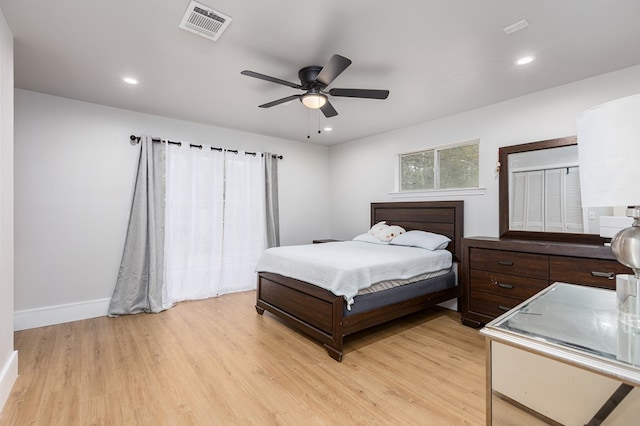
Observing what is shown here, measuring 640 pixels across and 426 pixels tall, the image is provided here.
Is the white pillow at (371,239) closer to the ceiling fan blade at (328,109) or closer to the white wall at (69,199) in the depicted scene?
the ceiling fan blade at (328,109)

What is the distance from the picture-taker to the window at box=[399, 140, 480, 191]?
12.2ft

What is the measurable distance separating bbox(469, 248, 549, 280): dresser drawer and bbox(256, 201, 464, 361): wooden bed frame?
0.55 m

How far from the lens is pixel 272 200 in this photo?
482 cm

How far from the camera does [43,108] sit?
10.5ft

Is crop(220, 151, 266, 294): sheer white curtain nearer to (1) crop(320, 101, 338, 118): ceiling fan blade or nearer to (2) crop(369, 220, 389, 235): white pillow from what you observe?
(2) crop(369, 220, 389, 235): white pillow

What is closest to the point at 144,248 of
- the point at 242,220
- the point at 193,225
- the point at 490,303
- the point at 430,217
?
the point at 193,225

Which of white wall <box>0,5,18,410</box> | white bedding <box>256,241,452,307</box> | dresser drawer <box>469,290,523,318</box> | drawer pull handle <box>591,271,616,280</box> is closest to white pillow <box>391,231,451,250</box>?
white bedding <box>256,241,452,307</box>

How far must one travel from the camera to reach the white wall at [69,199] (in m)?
3.13

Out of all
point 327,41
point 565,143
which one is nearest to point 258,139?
point 327,41

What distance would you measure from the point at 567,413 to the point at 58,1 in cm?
303

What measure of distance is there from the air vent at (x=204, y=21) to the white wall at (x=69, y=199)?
2.28 m

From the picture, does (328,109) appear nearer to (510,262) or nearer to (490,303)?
(510,262)

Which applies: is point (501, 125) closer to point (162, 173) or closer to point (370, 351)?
point (370, 351)

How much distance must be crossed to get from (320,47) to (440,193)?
102 inches
